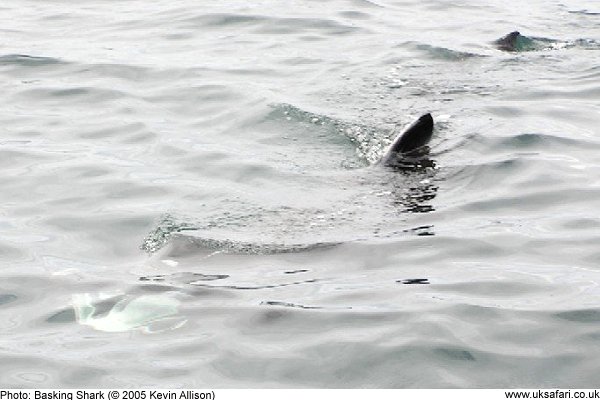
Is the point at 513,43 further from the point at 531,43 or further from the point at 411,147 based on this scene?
the point at 411,147

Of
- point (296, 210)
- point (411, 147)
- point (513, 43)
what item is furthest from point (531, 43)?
point (296, 210)

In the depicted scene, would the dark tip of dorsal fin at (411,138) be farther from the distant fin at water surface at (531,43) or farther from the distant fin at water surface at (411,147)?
the distant fin at water surface at (531,43)

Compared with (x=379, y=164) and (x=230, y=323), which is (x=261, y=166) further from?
(x=230, y=323)

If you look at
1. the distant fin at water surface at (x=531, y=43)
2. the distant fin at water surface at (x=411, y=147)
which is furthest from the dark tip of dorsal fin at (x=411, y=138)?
the distant fin at water surface at (x=531, y=43)

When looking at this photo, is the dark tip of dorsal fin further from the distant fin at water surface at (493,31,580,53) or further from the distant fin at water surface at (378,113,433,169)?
the distant fin at water surface at (493,31,580,53)

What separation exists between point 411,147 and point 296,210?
5.28 feet

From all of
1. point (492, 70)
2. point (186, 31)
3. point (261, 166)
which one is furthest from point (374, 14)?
point (261, 166)

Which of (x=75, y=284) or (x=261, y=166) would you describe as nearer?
(x=75, y=284)

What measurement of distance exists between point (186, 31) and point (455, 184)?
7317mm

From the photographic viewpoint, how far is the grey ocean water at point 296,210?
6.24 m

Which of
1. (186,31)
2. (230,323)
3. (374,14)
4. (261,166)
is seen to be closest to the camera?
(230,323)

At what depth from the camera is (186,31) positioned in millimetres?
15430

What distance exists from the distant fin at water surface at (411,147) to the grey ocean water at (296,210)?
183 millimetres

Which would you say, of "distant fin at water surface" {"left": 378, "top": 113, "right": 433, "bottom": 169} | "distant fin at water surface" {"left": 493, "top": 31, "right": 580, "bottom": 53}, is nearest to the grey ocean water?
"distant fin at water surface" {"left": 493, "top": 31, "right": 580, "bottom": 53}
